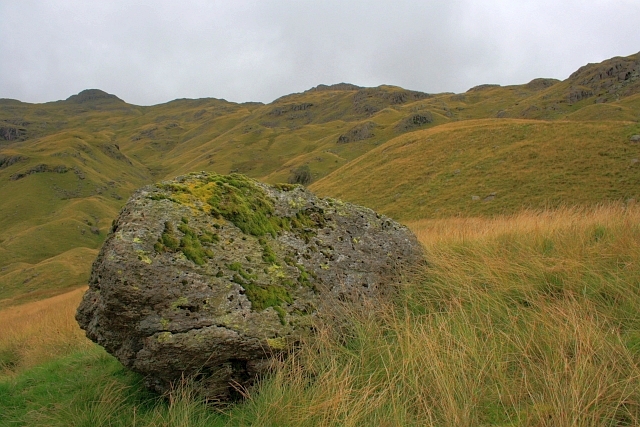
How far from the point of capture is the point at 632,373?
302cm

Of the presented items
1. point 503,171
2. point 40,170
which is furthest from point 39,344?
point 40,170

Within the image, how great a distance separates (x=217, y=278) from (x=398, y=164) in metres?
42.2

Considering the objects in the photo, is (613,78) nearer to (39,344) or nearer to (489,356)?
(489,356)

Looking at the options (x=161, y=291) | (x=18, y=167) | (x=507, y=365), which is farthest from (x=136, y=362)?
(x=18, y=167)

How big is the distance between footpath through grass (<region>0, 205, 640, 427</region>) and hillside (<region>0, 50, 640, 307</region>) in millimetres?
22063

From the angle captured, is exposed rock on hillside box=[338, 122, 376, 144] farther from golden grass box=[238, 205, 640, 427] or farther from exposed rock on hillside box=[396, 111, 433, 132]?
golden grass box=[238, 205, 640, 427]

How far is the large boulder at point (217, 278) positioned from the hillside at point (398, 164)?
23.0 m

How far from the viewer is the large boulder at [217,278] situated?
164 inches

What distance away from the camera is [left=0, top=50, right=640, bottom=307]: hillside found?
95.1 ft

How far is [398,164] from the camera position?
45.2 metres

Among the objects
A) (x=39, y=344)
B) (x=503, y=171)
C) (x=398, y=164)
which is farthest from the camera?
(x=398, y=164)

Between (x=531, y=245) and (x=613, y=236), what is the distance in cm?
128

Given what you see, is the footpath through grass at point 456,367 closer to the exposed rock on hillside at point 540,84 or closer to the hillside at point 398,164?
the hillside at point 398,164

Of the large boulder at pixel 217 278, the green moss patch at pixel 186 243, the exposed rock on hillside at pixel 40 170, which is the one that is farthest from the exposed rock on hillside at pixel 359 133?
the green moss patch at pixel 186 243
